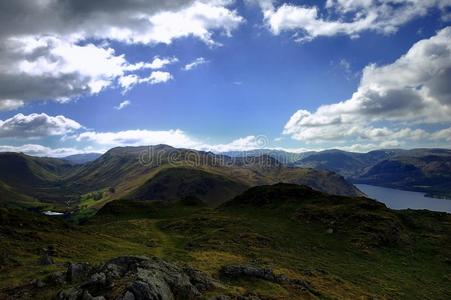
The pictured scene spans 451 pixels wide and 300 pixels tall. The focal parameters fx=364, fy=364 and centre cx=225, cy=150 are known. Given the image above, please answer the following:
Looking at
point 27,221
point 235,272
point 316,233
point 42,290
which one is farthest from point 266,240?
point 42,290

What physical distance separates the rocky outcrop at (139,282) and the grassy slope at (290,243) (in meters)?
3.89

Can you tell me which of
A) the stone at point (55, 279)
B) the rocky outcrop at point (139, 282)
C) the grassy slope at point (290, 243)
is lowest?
the grassy slope at point (290, 243)

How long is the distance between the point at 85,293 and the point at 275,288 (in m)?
15.8

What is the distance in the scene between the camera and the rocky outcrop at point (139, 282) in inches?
856

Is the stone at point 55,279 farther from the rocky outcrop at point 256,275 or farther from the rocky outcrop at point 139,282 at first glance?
the rocky outcrop at point 256,275

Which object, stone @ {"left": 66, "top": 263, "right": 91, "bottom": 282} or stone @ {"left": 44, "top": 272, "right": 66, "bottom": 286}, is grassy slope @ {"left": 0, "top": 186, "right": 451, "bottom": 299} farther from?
stone @ {"left": 66, "top": 263, "right": 91, "bottom": 282}

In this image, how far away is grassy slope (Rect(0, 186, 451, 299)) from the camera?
3822cm

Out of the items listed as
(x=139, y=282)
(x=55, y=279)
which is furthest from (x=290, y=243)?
(x=139, y=282)

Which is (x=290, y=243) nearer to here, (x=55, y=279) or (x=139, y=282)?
(x=55, y=279)

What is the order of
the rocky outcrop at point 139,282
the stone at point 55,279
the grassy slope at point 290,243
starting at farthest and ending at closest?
the grassy slope at point 290,243, the stone at point 55,279, the rocky outcrop at point 139,282

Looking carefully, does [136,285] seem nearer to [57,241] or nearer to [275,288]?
[275,288]

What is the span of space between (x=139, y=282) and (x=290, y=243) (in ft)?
144

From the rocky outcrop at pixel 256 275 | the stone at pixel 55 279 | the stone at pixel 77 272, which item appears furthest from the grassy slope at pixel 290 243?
the stone at pixel 77 272

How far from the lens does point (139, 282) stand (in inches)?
866
